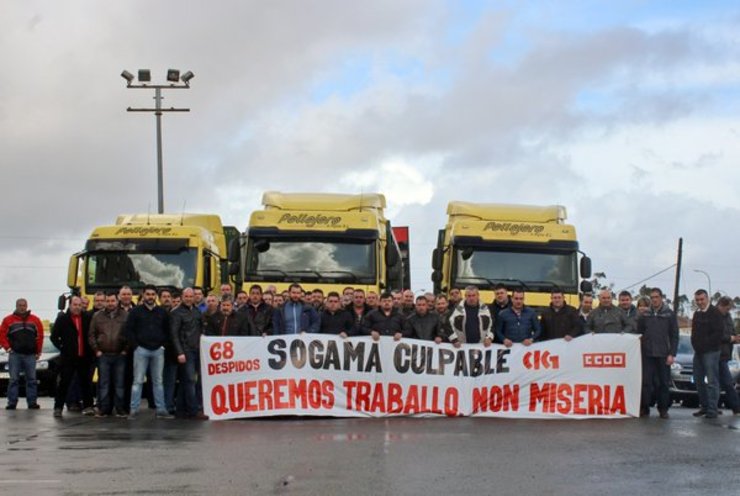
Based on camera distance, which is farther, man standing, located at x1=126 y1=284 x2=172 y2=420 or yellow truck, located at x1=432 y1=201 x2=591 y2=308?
yellow truck, located at x1=432 y1=201 x2=591 y2=308

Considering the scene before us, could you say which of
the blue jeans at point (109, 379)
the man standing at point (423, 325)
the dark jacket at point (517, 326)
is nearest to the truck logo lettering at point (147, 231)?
the blue jeans at point (109, 379)

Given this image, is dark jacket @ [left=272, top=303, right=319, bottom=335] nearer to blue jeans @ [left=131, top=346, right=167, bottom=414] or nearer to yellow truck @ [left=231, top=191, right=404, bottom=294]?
blue jeans @ [left=131, top=346, right=167, bottom=414]

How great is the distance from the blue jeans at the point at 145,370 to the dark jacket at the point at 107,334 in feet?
1.31

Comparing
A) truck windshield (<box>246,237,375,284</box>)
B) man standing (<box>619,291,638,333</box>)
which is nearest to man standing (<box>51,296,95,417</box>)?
truck windshield (<box>246,237,375,284</box>)

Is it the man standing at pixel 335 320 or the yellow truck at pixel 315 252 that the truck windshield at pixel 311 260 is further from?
the man standing at pixel 335 320

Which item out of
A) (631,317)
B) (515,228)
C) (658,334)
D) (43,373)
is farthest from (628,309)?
(43,373)

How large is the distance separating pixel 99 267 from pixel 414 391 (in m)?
8.54

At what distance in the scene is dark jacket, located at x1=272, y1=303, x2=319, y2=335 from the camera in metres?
21.0

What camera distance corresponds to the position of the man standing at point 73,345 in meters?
21.7

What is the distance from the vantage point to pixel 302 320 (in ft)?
68.9

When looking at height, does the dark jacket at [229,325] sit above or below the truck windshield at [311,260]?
below

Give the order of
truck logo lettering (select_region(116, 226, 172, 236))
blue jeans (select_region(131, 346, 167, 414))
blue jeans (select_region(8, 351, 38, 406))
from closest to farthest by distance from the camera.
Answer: blue jeans (select_region(131, 346, 167, 414))
blue jeans (select_region(8, 351, 38, 406))
truck logo lettering (select_region(116, 226, 172, 236))

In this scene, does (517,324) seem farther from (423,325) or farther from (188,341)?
(188,341)

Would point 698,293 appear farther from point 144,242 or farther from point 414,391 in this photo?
point 144,242
